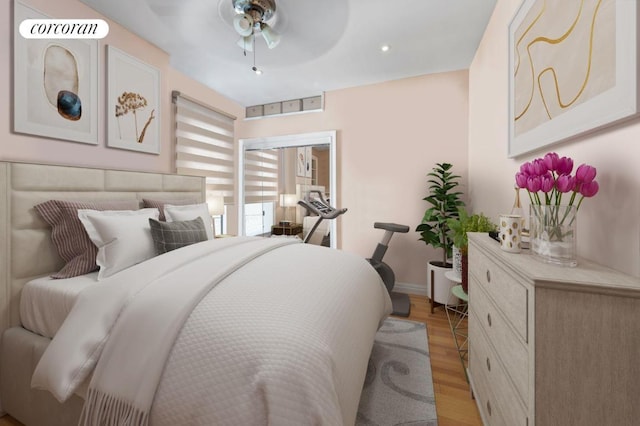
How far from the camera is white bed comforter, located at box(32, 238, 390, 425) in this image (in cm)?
77

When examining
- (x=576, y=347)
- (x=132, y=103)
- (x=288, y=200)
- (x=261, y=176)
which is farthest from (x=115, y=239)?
(x=261, y=176)

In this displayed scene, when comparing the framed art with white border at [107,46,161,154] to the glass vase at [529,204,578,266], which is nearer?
the glass vase at [529,204,578,266]

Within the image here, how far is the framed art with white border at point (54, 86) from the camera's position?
1720 millimetres

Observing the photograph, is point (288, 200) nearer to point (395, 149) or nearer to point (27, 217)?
point (395, 149)

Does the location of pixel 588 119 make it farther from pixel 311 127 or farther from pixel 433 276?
pixel 311 127

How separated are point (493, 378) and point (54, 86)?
3187 mm

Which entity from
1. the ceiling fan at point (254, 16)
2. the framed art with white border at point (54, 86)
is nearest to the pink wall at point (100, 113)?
the framed art with white border at point (54, 86)

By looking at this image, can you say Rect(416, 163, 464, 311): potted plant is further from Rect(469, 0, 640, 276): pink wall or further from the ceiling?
the ceiling

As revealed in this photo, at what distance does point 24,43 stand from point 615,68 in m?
3.10

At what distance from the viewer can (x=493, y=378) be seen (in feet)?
3.73

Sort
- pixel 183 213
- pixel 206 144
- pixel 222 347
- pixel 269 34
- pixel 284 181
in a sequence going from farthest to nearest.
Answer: pixel 284 181 < pixel 206 144 < pixel 183 213 < pixel 269 34 < pixel 222 347

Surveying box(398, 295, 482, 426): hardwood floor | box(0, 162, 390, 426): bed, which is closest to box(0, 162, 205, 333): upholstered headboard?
box(0, 162, 390, 426): bed

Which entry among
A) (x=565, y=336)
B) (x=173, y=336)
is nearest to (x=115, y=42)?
(x=173, y=336)

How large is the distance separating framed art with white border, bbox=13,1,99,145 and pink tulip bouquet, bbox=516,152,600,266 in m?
2.88
